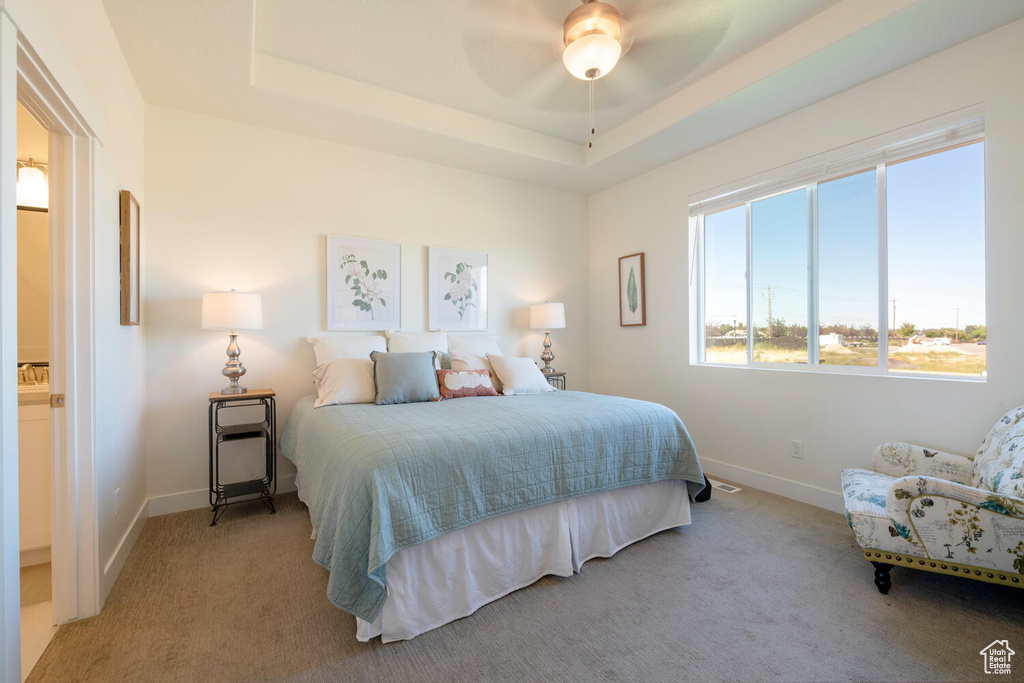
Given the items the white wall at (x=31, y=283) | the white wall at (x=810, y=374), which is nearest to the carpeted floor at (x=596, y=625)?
the white wall at (x=810, y=374)

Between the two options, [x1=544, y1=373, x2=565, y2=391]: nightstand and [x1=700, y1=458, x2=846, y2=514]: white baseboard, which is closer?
[x1=700, y1=458, x2=846, y2=514]: white baseboard

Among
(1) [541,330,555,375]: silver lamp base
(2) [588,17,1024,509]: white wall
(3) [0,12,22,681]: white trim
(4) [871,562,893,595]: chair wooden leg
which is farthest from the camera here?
(1) [541,330,555,375]: silver lamp base

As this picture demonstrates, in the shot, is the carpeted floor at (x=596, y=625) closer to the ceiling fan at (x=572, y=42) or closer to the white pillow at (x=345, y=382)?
the white pillow at (x=345, y=382)

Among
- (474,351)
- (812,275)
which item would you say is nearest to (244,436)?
(474,351)

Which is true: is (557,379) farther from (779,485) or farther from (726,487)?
(779,485)

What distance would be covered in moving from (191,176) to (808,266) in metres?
4.37

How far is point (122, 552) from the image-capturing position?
7.34ft

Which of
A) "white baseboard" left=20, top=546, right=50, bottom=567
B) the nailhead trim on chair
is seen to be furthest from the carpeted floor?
"white baseboard" left=20, top=546, right=50, bottom=567

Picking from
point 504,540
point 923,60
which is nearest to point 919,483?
point 504,540

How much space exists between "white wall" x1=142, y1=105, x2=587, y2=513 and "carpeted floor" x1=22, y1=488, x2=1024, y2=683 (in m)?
1.01

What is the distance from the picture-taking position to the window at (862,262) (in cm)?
249

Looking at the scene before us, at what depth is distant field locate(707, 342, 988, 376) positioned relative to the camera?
2.45m

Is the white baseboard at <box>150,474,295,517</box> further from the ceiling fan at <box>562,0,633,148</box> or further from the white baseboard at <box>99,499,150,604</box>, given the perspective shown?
the ceiling fan at <box>562,0,633,148</box>

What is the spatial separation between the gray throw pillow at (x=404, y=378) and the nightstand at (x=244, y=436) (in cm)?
74
